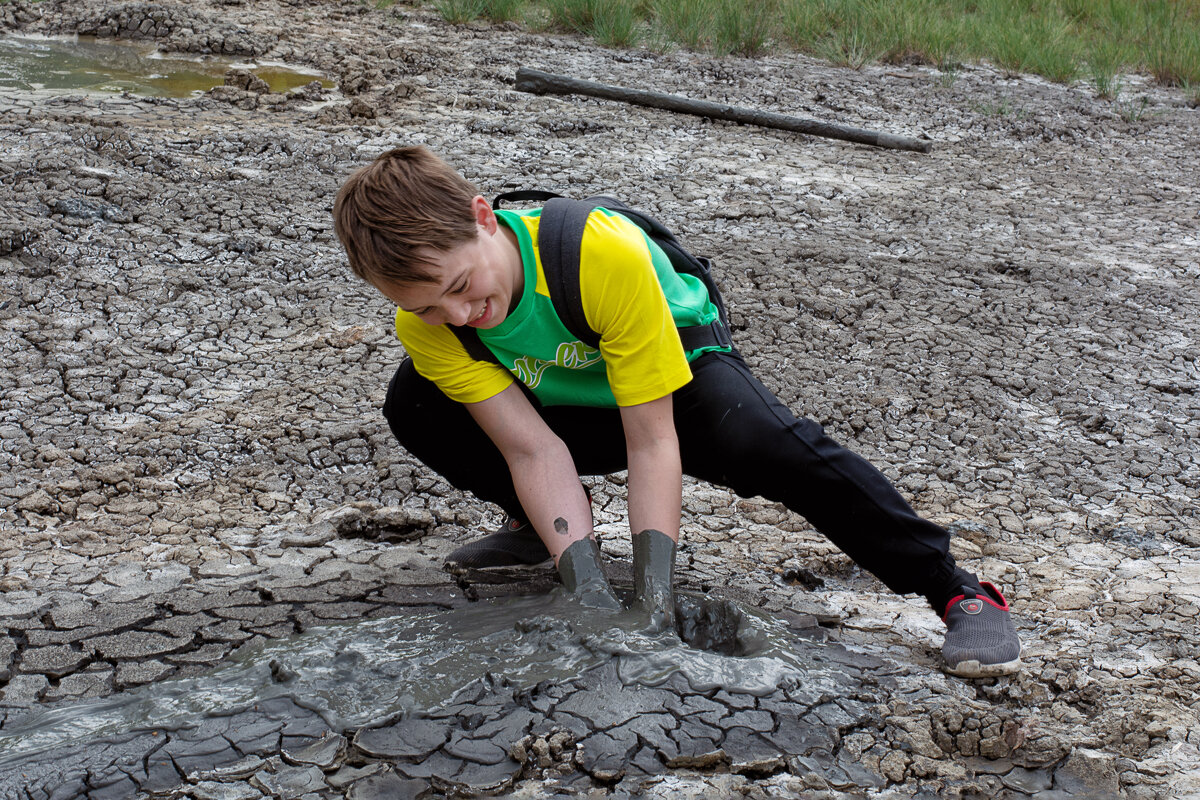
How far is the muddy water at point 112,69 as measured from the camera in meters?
5.60

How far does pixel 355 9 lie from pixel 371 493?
19.6 feet

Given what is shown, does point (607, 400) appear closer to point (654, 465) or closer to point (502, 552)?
point (654, 465)

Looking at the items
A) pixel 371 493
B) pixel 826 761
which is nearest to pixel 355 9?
pixel 371 493

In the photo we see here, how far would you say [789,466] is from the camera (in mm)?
1829

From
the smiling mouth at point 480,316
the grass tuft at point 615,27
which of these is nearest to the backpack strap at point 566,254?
the smiling mouth at point 480,316

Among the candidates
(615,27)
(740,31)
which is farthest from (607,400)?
(740,31)

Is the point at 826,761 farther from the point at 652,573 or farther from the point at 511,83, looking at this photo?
the point at 511,83

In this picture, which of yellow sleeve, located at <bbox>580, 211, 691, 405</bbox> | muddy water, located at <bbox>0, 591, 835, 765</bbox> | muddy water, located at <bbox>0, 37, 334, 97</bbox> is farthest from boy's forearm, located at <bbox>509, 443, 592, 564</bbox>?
muddy water, located at <bbox>0, 37, 334, 97</bbox>

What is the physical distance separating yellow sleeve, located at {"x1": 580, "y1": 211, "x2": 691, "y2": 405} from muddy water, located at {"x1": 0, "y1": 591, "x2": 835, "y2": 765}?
1.29 ft

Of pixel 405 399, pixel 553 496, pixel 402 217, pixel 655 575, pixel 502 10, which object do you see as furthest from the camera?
pixel 502 10

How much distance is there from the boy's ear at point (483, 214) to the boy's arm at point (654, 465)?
37 cm

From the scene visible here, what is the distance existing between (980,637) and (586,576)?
0.71 meters

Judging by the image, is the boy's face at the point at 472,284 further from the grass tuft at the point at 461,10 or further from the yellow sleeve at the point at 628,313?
the grass tuft at the point at 461,10

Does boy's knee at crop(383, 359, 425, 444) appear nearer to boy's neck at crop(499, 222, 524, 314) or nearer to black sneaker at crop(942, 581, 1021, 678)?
boy's neck at crop(499, 222, 524, 314)
